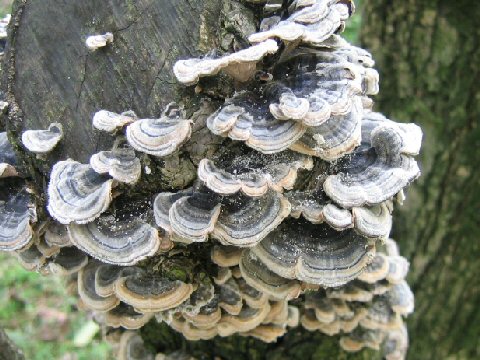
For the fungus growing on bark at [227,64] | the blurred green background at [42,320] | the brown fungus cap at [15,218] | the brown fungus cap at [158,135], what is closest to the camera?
the fungus growing on bark at [227,64]

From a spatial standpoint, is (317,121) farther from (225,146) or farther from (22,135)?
(22,135)

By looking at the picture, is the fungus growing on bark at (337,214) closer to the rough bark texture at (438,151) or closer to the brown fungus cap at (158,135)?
the brown fungus cap at (158,135)

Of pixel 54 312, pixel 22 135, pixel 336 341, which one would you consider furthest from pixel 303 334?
pixel 54 312

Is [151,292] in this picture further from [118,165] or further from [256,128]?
[256,128]

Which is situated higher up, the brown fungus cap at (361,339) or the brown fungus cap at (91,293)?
the brown fungus cap at (91,293)

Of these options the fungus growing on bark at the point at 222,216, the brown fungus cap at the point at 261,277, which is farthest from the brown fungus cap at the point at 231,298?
the fungus growing on bark at the point at 222,216

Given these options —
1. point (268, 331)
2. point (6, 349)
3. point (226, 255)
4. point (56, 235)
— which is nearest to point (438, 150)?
point (268, 331)

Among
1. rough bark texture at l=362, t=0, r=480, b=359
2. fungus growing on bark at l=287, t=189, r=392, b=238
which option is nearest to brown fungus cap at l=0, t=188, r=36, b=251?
fungus growing on bark at l=287, t=189, r=392, b=238
